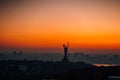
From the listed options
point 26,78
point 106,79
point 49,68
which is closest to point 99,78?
point 106,79

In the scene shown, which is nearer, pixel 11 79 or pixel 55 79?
pixel 55 79

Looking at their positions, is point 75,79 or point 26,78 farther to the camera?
point 26,78

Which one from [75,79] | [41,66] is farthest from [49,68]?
[75,79]

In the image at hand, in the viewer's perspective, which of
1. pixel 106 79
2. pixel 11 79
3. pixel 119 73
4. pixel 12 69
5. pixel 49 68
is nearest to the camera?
pixel 106 79

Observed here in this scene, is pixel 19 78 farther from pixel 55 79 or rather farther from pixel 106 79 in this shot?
pixel 106 79

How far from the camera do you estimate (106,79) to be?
4962 cm

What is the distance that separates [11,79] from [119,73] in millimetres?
14219

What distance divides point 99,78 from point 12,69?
25092 millimetres

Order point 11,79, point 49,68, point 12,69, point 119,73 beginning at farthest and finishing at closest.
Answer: point 49,68 → point 12,69 → point 119,73 → point 11,79

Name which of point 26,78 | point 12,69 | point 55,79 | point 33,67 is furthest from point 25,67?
point 55,79

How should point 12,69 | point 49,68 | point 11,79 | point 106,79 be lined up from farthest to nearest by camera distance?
1. point 49,68
2. point 12,69
3. point 11,79
4. point 106,79

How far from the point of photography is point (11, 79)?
54281 millimetres

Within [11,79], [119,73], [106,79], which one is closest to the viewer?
[106,79]

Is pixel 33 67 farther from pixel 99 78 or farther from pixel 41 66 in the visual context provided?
pixel 99 78
